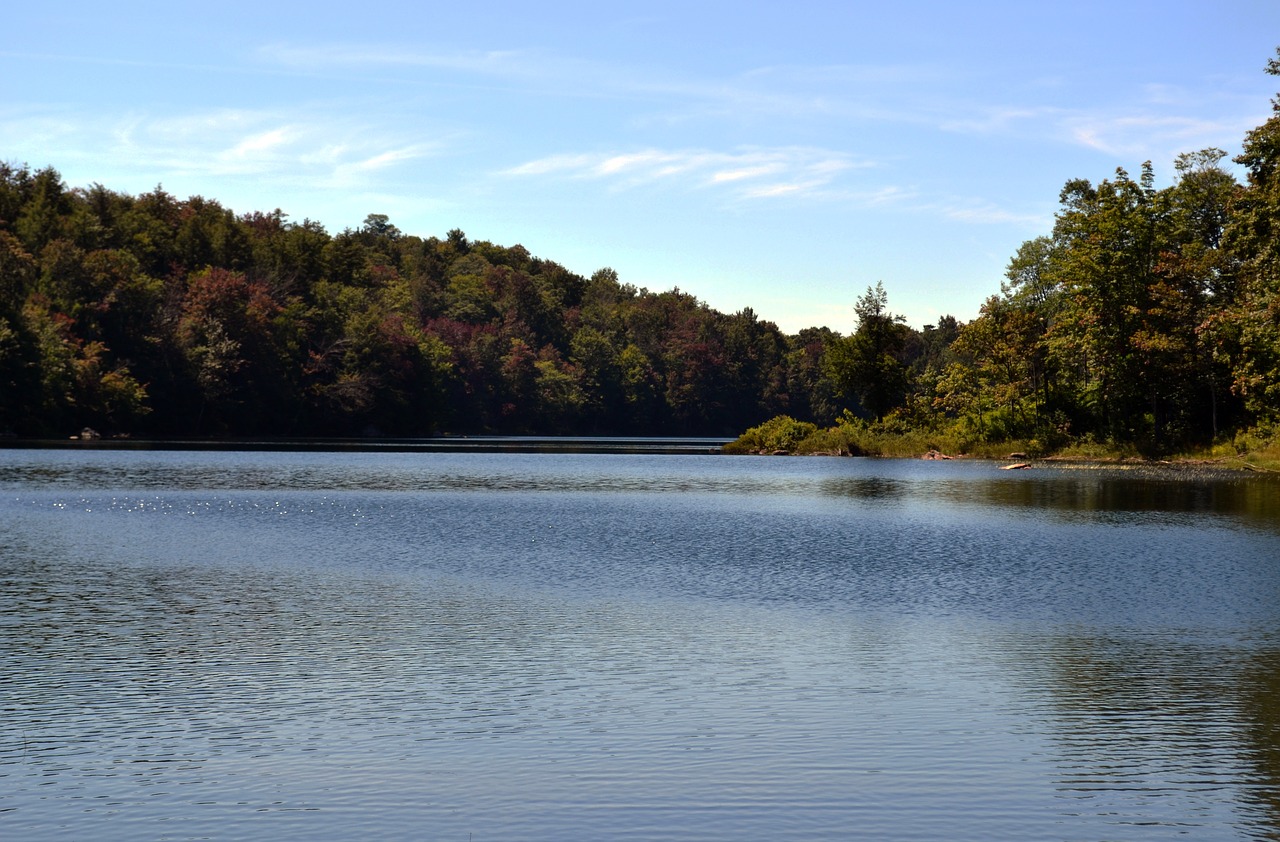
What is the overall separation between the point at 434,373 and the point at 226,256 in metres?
30.7

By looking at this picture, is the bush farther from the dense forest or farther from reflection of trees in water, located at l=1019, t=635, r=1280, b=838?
reflection of trees in water, located at l=1019, t=635, r=1280, b=838

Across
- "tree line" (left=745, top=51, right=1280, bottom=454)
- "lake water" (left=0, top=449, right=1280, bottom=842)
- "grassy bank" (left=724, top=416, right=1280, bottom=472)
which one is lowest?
"lake water" (left=0, top=449, right=1280, bottom=842)

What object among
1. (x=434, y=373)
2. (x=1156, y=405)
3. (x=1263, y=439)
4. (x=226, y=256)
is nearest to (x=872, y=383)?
(x=1156, y=405)

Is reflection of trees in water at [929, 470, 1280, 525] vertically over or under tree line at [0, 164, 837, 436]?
under

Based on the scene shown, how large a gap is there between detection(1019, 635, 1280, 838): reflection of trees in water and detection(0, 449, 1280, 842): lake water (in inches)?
2.5

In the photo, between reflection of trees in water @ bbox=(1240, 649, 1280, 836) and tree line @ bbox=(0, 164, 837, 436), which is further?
tree line @ bbox=(0, 164, 837, 436)

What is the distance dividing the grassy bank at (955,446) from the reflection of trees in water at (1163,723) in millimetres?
62296

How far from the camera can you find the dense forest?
283ft

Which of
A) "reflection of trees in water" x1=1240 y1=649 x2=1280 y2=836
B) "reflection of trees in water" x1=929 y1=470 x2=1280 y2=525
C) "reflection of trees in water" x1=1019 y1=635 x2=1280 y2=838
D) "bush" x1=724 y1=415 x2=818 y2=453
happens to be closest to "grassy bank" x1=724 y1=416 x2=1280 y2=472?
"bush" x1=724 y1=415 x2=818 y2=453

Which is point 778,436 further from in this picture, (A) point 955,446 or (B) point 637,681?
(B) point 637,681

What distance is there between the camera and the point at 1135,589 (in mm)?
28172

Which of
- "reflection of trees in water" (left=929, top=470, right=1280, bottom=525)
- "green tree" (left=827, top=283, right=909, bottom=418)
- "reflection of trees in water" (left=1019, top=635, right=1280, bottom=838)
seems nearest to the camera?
"reflection of trees in water" (left=1019, top=635, right=1280, bottom=838)

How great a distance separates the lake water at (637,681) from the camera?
39.8 ft

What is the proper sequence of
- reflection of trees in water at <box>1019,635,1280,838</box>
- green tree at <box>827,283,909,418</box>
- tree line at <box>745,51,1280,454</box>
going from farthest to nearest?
green tree at <box>827,283,909,418</box> < tree line at <box>745,51,1280,454</box> < reflection of trees in water at <box>1019,635,1280,838</box>
